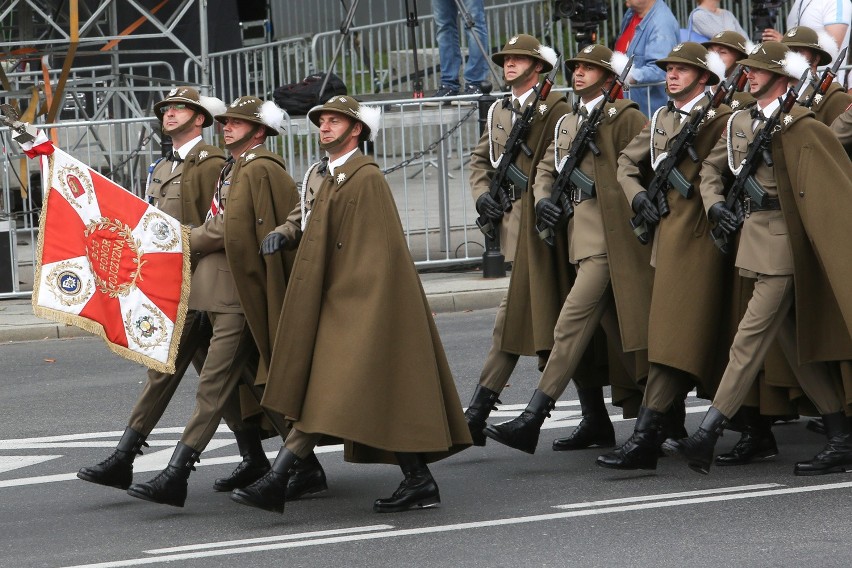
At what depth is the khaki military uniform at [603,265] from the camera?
333 inches

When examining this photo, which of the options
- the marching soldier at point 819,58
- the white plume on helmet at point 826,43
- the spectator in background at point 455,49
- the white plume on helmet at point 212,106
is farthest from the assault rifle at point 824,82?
the spectator in background at point 455,49

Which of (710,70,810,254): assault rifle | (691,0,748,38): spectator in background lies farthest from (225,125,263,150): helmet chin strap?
(691,0,748,38): spectator in background

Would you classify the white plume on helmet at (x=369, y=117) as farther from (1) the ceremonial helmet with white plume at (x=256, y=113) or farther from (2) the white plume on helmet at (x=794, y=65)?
(2) the white plume on helmet at (x=794, y=65)

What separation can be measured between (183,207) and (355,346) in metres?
1.41

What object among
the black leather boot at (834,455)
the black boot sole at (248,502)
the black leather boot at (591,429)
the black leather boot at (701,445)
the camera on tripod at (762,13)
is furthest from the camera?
the camera on tripod at (762,13)

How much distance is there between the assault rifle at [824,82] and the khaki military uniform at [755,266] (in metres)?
0.44

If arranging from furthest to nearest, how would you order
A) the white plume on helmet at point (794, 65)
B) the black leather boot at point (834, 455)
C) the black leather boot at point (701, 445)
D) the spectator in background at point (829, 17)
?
the spectator in background at point (829, 17)
the black leather boot at point (834, 455)
the white plume on helmet at point (794, 65)
the black leather boot at point (701, 445)

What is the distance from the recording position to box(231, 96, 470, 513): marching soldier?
7480mm

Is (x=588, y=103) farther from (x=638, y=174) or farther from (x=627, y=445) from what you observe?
(x=627, y=445)

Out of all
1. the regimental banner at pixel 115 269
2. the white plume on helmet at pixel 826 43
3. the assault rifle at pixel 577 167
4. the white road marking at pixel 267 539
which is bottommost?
the white road marking at pixel 267 539

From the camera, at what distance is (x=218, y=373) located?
793 cm

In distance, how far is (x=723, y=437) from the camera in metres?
9.17

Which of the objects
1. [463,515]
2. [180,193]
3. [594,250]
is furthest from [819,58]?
[180,193]

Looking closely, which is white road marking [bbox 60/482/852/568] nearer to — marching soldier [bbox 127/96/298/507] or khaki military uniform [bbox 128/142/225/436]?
marching soldier [bbox 127/96/298/507]
